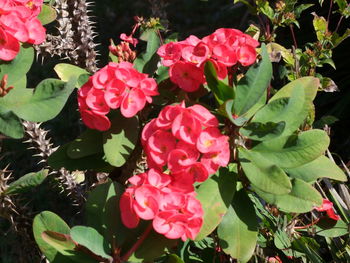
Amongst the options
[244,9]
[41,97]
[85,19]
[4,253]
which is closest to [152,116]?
[41,97]

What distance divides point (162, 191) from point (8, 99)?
17.9 inches

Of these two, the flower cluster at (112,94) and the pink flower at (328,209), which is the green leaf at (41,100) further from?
the pink flower at (328,209)

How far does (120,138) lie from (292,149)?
42 cm

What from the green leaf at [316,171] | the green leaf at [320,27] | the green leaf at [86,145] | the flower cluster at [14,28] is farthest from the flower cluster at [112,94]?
the green leaf at [320,27]

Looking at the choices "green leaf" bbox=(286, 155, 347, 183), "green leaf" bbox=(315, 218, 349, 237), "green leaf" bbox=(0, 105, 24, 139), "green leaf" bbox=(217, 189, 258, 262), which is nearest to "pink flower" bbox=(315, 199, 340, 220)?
"green leaf" bbox=(315, 218, 349, 237)

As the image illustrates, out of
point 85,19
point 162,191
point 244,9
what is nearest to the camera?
point 162,191

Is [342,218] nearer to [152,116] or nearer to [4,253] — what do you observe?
[152,116]

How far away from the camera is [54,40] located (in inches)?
92.0

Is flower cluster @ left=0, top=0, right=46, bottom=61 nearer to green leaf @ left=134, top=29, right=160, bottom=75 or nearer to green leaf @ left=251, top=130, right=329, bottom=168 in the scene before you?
green leaf @ left=134, top=29, right=160, bottom=75

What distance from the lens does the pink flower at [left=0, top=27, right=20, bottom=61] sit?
4.80 feet

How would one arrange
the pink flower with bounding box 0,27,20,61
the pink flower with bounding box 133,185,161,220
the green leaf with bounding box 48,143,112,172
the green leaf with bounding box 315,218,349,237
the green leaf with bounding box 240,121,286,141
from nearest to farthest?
1. the pink flower with bounding box 133,185,161,220
2. the green leaf with bounding box 240,121,286,141
3. the pink flower with bounding box 0,27,20,61
4. the green leaf with bounding box 48,143,112,172
5. the green leaf with bounding box 315,218,349,237

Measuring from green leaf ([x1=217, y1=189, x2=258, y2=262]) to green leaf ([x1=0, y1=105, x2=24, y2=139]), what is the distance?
551 millimetres

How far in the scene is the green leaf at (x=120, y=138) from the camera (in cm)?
145

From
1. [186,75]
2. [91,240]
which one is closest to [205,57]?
[186,75]
